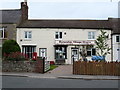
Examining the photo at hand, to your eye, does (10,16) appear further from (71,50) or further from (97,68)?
(97,68)

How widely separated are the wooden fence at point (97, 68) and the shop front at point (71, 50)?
1428cm

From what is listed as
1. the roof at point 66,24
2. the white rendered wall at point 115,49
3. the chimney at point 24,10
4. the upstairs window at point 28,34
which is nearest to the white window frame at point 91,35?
the roof at point 66,24

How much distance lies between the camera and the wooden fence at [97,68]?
64.0 feet

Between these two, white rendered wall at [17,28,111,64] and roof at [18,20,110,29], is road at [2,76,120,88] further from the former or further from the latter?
roof at [18,20,110,29]

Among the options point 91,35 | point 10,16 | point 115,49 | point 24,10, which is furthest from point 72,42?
point 10,16

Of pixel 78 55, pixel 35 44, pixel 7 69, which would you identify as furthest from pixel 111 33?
pixel 7 69

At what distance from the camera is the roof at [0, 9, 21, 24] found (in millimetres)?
35531

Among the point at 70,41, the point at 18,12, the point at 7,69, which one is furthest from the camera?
the point at 18,12

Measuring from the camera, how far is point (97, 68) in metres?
19.6

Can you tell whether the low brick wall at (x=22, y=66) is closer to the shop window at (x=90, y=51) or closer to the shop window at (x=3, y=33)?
the shop window at (x=3, y=33)

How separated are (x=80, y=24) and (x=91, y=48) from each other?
452 centimetres

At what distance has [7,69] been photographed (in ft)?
73.3

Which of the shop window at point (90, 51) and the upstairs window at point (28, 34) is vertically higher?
the upstairs window at point (28, 34)

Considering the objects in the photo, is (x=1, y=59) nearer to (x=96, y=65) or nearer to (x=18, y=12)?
(x=96, y=65)
